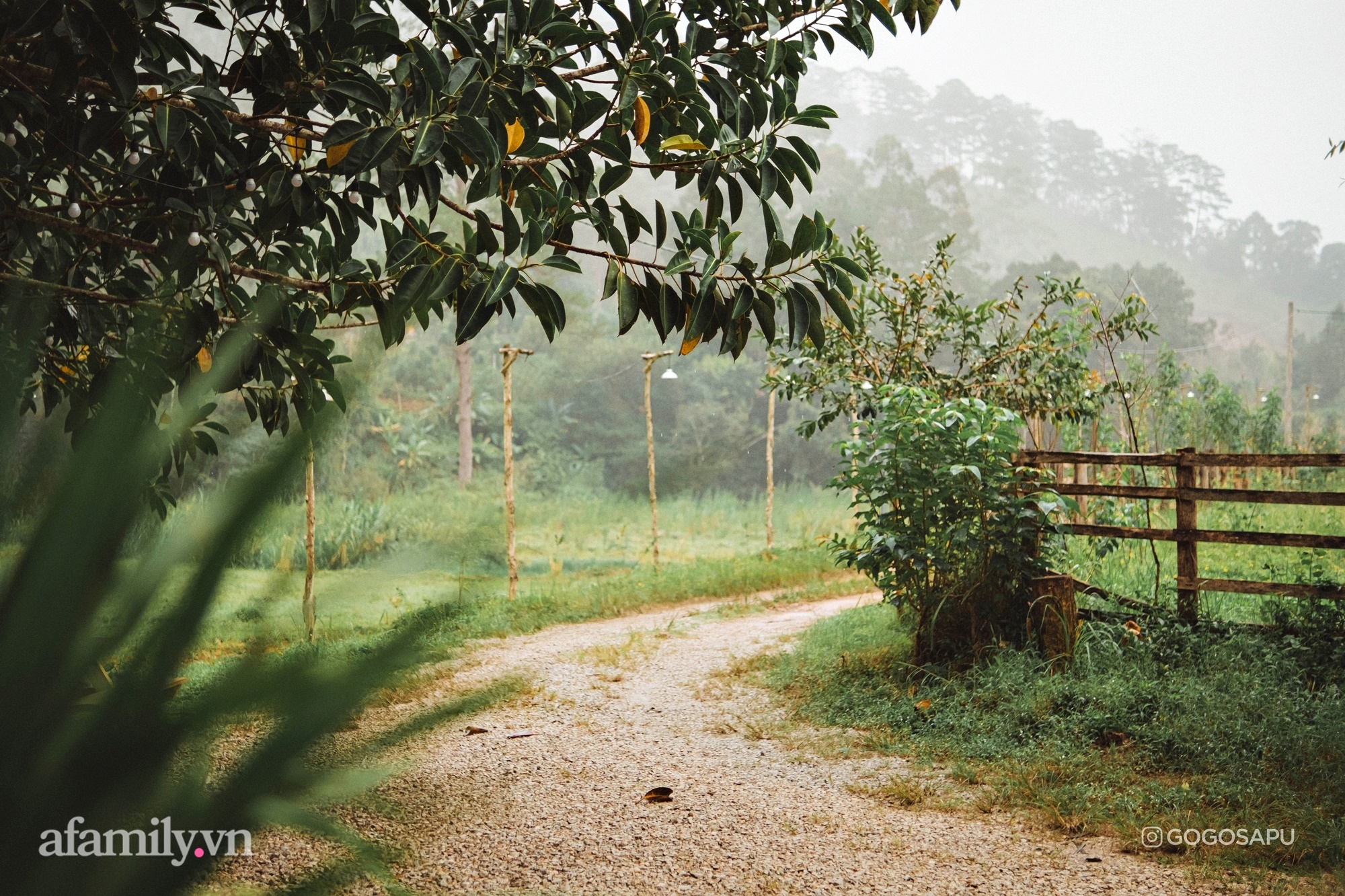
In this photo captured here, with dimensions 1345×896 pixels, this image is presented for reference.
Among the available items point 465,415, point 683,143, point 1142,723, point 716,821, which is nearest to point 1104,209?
point 465,415

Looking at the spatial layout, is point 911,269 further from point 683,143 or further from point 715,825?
point 683,143

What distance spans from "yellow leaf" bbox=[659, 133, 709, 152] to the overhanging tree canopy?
0.01 meters

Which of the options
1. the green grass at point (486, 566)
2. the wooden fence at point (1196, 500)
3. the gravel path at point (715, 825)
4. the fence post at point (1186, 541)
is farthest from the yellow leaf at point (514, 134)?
the fence post at point (1186, 541)

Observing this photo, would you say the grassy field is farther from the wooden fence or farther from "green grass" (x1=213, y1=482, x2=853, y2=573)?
the wooden fence

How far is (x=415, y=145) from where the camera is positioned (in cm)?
162

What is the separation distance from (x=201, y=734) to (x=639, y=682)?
5054mm

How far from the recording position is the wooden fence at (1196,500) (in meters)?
4.36

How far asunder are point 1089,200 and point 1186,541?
4669cm

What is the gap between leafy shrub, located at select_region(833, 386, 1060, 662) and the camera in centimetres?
455

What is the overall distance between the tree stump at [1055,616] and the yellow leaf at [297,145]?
3792 mm

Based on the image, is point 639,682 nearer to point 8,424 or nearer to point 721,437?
point 8,424

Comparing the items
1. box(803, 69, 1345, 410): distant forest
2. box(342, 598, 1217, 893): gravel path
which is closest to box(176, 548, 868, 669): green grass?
box(342, 598, 1217, 893): gravel path

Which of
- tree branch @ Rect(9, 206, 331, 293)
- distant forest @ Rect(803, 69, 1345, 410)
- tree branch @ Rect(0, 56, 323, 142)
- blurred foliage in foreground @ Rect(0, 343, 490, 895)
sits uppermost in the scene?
distant forest @ Rect(803, 69, 1345, 410)

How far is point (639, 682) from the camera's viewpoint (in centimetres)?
521
